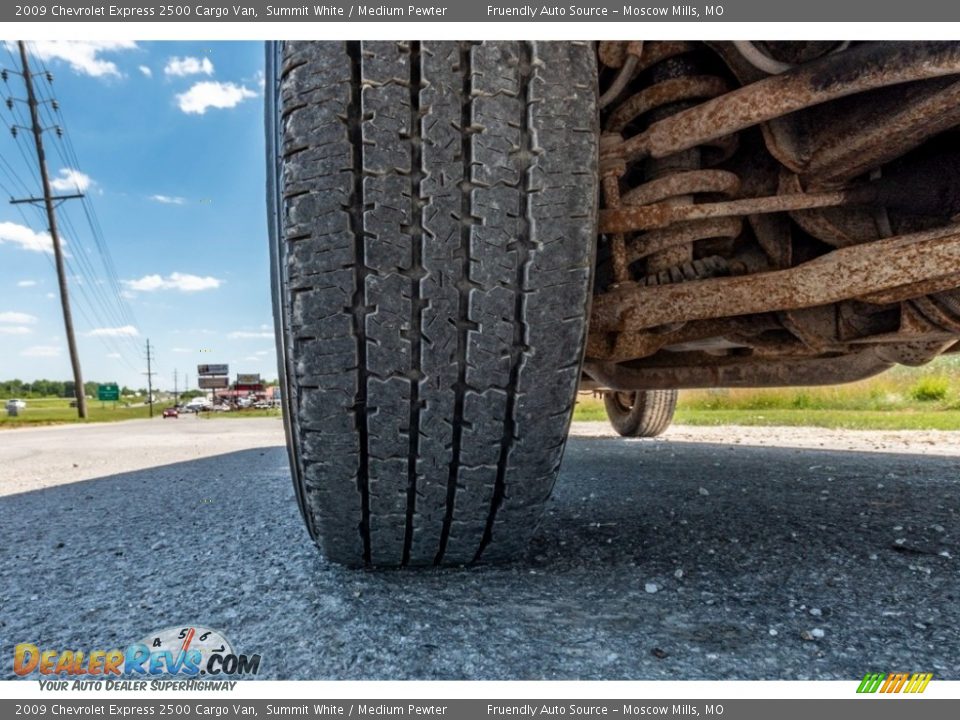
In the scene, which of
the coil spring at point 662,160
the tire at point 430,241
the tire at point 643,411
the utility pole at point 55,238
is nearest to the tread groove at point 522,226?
the tire at point 430,241

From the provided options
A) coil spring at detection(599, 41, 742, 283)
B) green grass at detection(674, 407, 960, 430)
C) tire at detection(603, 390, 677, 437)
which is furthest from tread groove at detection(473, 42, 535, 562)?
green grass at detection(674, 407, 960, 430)

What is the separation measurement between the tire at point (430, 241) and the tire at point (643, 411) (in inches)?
128

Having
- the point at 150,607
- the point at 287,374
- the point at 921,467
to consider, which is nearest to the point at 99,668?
the point at 150,607

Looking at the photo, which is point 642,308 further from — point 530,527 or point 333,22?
point 333,22

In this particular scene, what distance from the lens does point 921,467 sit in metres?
2.24

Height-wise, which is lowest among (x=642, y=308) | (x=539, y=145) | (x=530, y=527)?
(x=530, y=527)

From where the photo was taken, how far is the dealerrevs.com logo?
0.76 meters

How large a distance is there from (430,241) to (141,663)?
27.8 inches

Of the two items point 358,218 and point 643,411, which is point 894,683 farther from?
point 643,411

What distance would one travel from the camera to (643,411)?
4.11 meters

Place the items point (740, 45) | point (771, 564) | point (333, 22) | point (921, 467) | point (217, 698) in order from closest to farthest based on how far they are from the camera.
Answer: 1. point (217, 698)
2. point (333, 22)
3. point (740, 45)
4. point (771, 564)
5. point (921, 467)

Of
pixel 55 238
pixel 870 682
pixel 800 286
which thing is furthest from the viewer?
pixel 55 238

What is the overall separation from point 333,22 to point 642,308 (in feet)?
2.47

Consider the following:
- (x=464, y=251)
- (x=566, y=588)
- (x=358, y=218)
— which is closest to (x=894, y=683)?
(x=566, y=588)
